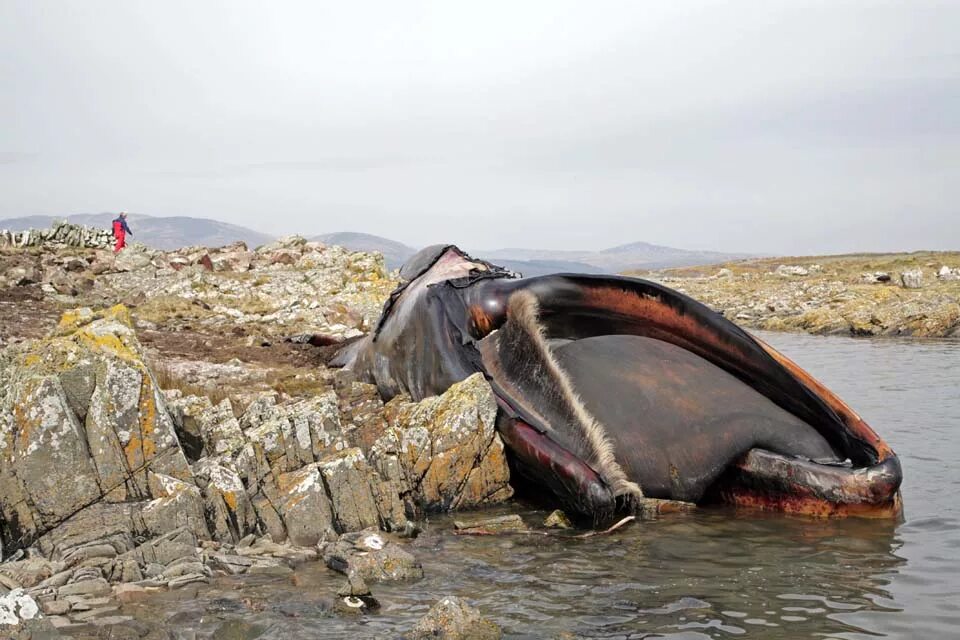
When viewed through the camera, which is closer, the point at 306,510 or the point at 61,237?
the point at 306,510

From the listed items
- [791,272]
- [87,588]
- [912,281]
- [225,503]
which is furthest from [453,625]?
[791,272]

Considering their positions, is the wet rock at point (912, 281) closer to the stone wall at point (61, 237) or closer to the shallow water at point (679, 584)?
the shallow water at point (679, 584)

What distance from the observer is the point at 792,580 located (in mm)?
5355

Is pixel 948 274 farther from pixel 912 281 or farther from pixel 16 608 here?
pixel 16 608

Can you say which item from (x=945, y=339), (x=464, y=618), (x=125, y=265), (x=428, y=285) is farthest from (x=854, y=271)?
(x=464, y=618)

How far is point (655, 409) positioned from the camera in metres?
7.23

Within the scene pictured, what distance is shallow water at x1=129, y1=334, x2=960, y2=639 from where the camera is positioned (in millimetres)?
4629

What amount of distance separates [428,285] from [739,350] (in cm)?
355

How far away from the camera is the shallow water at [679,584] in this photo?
4629 millimetres

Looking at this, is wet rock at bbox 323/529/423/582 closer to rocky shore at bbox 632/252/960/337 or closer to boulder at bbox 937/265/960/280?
rocky shore at bbox 632/252/960/337

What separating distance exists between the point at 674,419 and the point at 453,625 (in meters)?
3.41

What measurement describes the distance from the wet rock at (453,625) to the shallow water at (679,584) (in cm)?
18

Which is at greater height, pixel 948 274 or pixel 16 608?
pixel 948 274

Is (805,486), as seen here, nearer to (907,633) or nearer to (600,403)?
(600,403)
